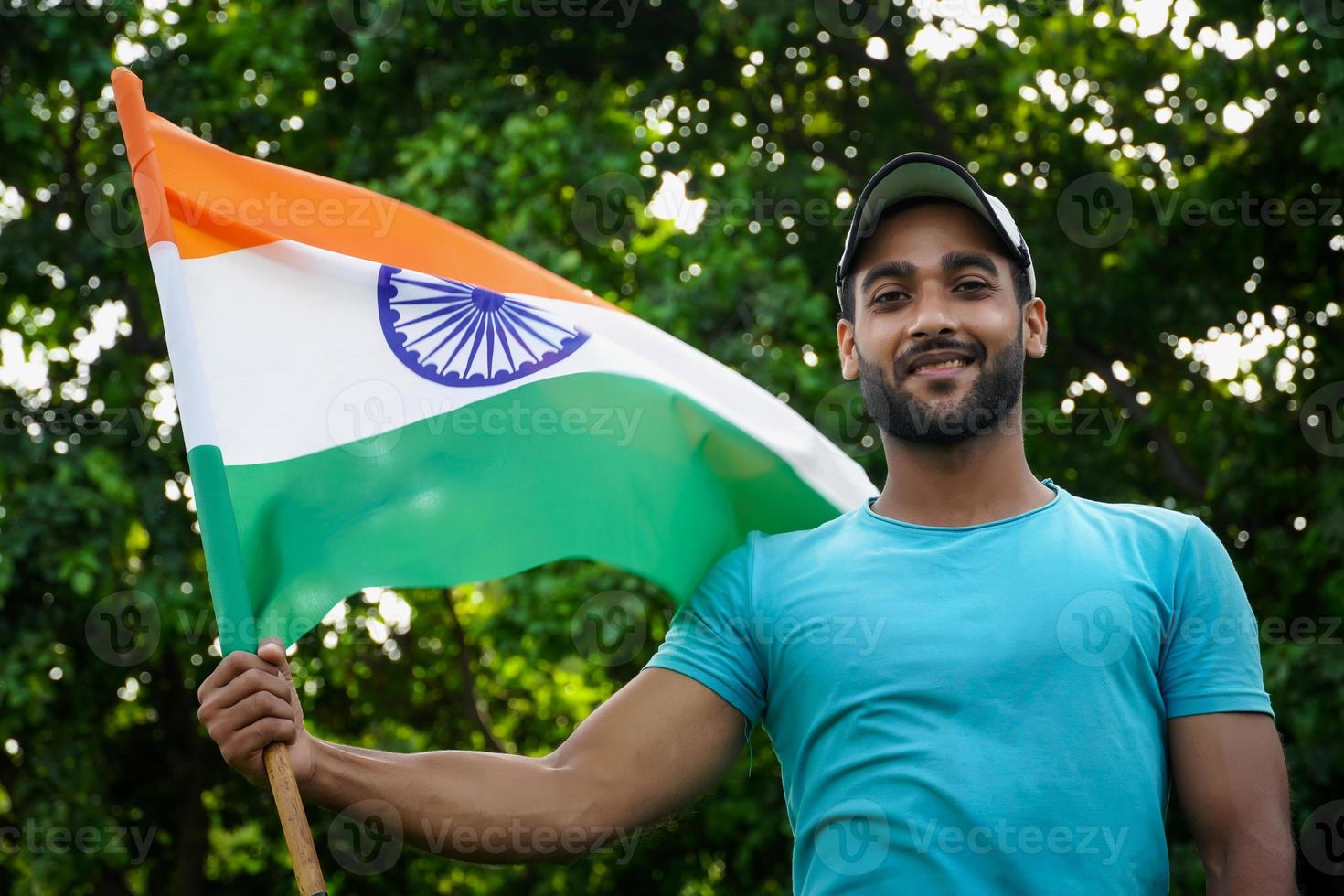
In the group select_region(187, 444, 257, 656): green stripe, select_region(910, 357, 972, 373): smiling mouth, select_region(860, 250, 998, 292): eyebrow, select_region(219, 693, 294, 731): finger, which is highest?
select_region(860, 250, 998, 292): eyebrow

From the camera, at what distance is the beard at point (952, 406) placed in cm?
265

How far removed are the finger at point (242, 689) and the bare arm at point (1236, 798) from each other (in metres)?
1.43

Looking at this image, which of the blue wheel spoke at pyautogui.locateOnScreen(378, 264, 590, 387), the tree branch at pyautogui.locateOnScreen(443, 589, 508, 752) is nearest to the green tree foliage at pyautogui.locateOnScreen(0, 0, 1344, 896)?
the tree branch at pyautogui.locateOnScreen(443, 589, 508, 752)

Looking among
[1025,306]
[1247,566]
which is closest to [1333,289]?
[1247,566]

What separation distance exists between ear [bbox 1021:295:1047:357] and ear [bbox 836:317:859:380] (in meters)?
0.32

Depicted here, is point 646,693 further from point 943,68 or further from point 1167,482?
point 943,68

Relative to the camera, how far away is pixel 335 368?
310 centimetres

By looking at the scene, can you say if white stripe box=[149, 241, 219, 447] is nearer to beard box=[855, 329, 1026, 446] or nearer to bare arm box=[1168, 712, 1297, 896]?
beard box=[855, 329, 1026, 446]

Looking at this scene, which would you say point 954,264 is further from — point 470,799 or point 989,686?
point 470,799

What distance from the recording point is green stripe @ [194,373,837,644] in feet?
9.61

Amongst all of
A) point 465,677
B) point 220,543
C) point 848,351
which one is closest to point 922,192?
point 848,351

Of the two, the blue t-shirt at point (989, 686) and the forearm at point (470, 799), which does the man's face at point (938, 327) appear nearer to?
the blue t-shirt at point (989, 686)

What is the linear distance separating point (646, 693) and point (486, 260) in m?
1.16

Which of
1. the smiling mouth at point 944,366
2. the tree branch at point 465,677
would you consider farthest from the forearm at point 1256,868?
the tree branch at point 465,677
